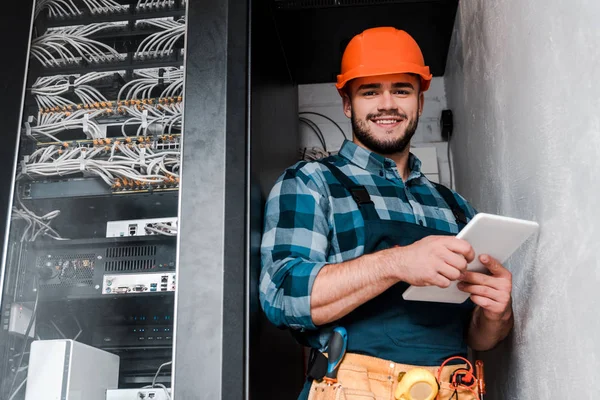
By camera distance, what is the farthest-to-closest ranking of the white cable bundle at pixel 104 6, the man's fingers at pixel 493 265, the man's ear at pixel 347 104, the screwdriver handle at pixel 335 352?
1. the man's ear at pixel 347 104
2. the white cable bundle at pixel 104 6
3. the screwdriver handle at pixel 335 352
4. the man's fingers at pixel 493 265

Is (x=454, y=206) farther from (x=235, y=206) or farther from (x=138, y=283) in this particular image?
(x=138, y=283)

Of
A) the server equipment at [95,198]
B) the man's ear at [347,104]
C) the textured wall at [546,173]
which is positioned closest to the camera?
the textured wall at [546,173]

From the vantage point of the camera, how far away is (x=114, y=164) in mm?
1580

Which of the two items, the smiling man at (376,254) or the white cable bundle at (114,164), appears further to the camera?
the white cable bundle at (114,164)

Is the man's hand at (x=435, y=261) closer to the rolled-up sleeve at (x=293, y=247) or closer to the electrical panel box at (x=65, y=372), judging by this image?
the rolled-up sleeve at (x=293, y=247)

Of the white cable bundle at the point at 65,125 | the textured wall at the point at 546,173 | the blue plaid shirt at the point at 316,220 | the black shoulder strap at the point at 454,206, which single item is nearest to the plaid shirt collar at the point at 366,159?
the blue plaid shirt at the point at 316,220

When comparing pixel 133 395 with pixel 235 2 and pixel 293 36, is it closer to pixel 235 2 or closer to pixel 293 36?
pixel 235 2

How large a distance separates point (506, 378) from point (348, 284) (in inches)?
20.0

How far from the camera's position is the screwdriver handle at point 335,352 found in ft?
4.46

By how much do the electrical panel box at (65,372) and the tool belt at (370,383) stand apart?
0.49 meters

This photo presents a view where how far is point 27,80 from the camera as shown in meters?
1.63

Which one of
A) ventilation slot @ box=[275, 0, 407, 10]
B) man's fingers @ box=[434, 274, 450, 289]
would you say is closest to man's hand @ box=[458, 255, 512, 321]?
man's fingers @ box=[434, 274, 450, 289]

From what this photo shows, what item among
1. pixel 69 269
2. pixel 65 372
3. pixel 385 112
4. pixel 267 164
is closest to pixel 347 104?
pixel 385 112

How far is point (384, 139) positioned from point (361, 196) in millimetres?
268
